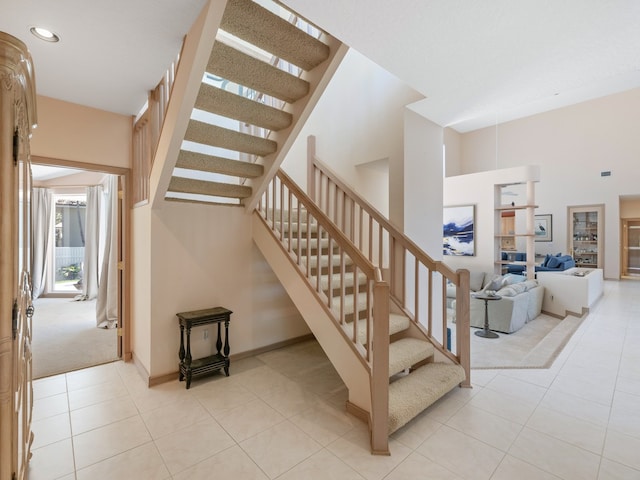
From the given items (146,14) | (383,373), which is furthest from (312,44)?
(383,373)

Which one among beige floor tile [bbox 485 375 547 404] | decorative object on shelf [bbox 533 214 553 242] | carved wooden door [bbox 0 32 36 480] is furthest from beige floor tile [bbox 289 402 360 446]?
decorative object on shelf [bbox 533 214 553 242]

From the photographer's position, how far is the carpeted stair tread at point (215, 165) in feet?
8.23

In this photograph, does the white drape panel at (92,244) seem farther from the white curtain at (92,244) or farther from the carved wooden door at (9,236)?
the carved wooden door at (9,236)

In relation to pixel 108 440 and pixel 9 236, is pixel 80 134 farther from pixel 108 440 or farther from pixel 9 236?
pixel 108 440

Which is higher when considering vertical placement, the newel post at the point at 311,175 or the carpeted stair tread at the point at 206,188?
the newel post at the point at 311,175

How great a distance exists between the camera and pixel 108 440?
202 centimetres

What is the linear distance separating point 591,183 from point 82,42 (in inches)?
505

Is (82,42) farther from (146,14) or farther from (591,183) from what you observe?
(591,183)

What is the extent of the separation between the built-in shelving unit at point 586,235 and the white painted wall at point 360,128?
30.5 ft

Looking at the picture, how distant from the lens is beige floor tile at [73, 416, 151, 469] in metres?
1.88

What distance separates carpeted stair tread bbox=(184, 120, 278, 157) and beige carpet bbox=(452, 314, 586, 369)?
3195 mm

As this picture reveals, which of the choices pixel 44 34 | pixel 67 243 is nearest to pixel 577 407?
pixel 44 34

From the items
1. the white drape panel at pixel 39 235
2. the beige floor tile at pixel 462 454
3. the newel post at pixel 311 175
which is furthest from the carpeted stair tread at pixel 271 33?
the white drape panel at pixel 39 235

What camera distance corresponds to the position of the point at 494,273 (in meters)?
7.52
